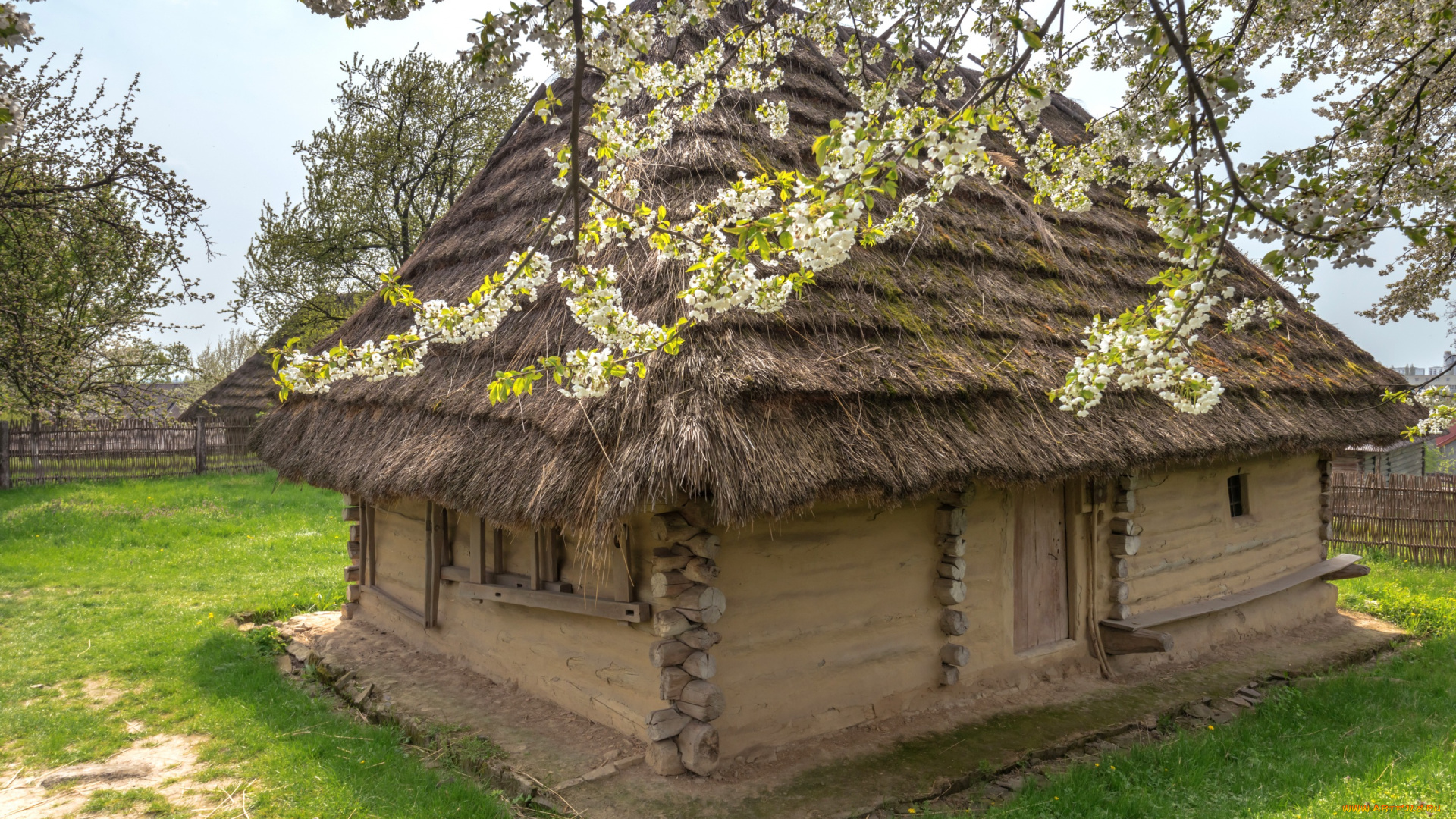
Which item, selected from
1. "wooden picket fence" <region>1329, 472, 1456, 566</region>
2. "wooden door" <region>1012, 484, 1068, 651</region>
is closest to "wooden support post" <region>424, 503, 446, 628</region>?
"wooden door" <region>1012, 484, 1068, 651</region>

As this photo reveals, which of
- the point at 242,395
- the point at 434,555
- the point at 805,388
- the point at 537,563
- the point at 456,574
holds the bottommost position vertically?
the point at 456,574

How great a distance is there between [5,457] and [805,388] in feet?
55.8

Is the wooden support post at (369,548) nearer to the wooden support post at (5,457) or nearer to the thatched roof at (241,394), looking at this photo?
the wooden support post at (5,457)

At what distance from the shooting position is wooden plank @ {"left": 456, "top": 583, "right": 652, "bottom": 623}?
4.80 m

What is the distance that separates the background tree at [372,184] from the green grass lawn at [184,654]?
4.17 m

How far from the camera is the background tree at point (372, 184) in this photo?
14852mm

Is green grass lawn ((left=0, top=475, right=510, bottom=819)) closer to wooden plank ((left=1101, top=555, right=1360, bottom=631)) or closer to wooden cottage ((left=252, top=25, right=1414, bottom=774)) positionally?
wooden cottage ((left=252, top=25, right=1414, bottom=774))

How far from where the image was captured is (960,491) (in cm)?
551

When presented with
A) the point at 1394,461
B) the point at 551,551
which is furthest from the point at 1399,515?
the point at 551,551

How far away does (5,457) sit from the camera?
1484 centimetres

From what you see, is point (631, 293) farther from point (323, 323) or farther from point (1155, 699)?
point (323, 323)

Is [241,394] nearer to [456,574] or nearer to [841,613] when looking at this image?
[456,574]

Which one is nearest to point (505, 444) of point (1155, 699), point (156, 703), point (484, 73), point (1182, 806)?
point (484, 73)

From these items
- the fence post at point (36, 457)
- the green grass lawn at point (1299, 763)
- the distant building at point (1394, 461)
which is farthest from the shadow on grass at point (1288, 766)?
the fence post at point (36, 457)
